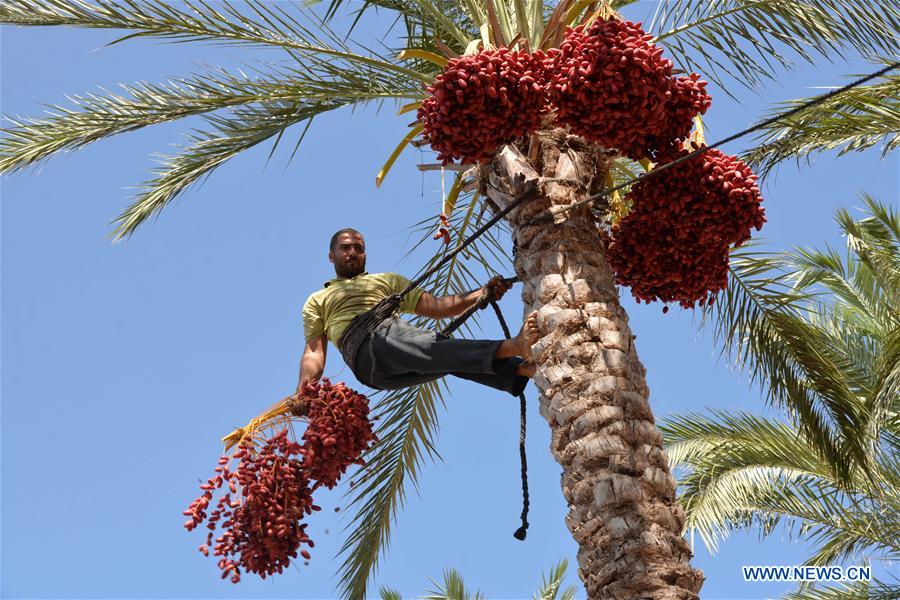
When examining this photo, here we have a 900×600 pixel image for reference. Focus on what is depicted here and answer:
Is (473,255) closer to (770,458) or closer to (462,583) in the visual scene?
(770,458)

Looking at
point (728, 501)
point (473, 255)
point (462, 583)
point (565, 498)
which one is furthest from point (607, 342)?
point (462, 583)

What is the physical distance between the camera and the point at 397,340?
198 inches

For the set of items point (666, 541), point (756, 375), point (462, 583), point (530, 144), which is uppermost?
point (462, 583)

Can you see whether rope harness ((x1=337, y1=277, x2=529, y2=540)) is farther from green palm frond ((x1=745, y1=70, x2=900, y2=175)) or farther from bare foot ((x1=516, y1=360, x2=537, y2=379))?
green palm frond ((x1=745, y1=70, x2=900, y2=175))

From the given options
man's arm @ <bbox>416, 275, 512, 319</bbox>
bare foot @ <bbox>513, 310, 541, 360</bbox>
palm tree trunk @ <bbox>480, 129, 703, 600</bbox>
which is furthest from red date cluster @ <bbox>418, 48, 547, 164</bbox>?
man's arm @ <bbox>416, 275, 512, 319</bbox>

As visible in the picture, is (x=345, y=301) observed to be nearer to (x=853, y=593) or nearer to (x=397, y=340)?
(x=397, y=340)

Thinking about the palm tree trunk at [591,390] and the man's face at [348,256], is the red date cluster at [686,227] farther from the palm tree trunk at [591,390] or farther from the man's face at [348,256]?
the man's face at [348,256]

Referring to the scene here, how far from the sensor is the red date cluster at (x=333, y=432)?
15.4ft

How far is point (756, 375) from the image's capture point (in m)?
5.79

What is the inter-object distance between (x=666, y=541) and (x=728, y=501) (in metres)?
4.57

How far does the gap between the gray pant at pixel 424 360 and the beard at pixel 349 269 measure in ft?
2.26

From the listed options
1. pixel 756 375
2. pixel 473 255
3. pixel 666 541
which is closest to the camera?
pixel 666 541

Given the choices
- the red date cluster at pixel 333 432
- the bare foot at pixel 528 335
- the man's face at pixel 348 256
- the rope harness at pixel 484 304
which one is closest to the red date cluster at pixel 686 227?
the rope harness at pixel 484 304

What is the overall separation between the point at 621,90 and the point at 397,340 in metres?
1.53
